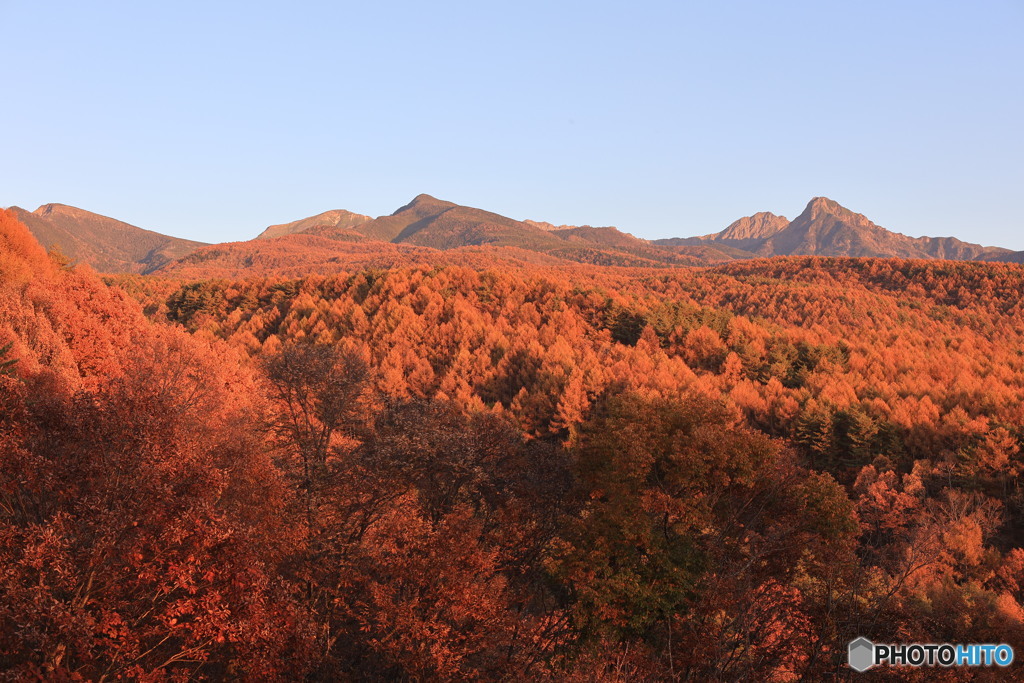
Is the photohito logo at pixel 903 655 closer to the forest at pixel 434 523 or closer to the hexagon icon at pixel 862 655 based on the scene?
the hexagon icon at pixel 862 655

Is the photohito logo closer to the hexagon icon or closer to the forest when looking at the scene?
the hexagon icon

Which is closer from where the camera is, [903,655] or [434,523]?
[903,655]

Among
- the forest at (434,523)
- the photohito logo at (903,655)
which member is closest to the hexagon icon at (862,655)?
the photohito logo at (903,655)

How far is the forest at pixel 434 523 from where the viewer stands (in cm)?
1074

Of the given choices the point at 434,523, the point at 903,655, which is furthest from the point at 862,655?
the point at 434,523

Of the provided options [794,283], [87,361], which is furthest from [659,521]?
[794,283]

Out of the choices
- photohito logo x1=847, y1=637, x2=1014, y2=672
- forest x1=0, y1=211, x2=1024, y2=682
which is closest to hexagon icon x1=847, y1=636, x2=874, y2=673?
photohito logo x1=847, y1=637, x2=1014, y2=672

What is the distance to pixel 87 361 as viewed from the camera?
36375 mm

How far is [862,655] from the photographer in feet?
46.8

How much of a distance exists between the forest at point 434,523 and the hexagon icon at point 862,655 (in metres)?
0.41

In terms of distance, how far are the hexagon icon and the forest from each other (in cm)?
41

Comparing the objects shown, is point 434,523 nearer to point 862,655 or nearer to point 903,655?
point 862,655

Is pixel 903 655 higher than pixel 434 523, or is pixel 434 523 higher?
pixel 434 523

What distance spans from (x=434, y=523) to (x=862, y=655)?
486 inches
